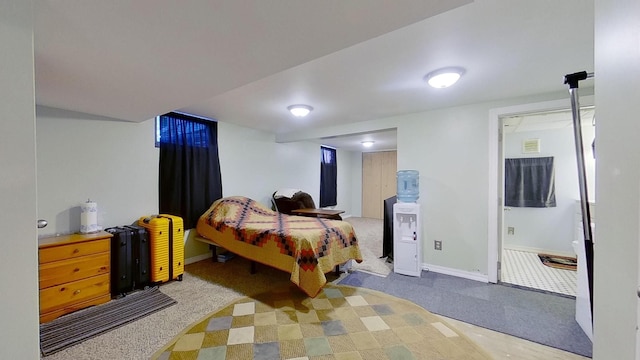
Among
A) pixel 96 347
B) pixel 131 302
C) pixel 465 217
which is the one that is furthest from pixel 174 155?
pixel 465 217

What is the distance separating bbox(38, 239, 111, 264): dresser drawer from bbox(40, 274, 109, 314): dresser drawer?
0.84ft

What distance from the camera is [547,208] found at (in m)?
4.17

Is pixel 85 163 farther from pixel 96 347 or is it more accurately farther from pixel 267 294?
pixel 267 294

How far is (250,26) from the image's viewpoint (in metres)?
1.11

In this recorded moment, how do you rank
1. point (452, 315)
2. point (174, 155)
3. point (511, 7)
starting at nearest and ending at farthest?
point (511, 7)
point (452, 315)
point (174, 155)

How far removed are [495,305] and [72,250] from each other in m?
4.20

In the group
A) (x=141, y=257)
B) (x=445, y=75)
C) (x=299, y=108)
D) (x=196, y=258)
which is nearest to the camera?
(x=445, y=75)

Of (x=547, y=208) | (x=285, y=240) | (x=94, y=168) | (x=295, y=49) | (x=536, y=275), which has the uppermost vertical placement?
(x=295, y=49)

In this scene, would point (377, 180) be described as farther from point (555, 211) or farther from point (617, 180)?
point (617, 180)

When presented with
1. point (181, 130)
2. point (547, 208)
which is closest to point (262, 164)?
point (181, 130)

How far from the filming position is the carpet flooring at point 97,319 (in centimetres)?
182

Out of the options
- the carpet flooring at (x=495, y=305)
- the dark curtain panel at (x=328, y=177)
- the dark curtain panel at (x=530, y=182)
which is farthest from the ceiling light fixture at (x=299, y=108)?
the dark curtain panel at (x=530, y=182)

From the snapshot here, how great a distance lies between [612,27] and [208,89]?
2.14m

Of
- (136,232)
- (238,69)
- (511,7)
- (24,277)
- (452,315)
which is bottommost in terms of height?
(452,315)
